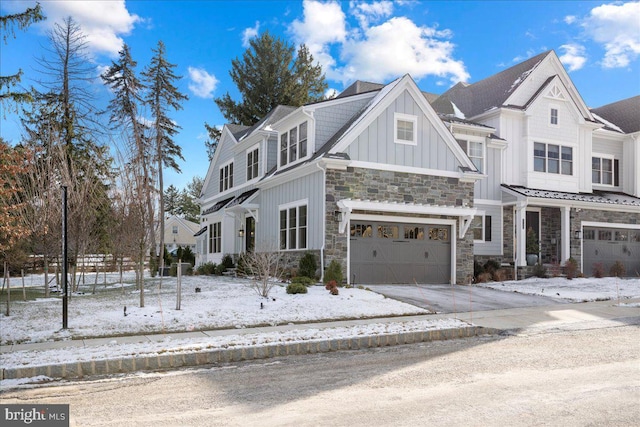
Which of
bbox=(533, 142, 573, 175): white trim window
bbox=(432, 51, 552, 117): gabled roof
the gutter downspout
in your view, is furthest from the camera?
bbox=(432, 51, 552, 117): gabled roof

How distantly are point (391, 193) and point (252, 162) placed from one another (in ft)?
26.6

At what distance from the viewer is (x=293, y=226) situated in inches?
764

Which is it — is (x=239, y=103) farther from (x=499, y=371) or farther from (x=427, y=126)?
(x=499, y=371)

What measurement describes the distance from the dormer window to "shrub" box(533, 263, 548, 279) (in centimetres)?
1058

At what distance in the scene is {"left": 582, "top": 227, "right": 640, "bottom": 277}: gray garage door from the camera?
78.6 ft

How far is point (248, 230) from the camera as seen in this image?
24.0 metres

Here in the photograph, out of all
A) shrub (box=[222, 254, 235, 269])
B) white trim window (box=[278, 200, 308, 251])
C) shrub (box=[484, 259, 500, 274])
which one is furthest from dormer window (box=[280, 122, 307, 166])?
shrub (box=[484, 259, 500, 274])

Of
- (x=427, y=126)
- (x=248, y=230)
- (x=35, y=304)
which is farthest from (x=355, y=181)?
(x=35, y=304)

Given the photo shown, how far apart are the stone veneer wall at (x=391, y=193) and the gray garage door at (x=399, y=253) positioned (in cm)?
51

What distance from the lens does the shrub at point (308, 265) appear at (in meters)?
17.4

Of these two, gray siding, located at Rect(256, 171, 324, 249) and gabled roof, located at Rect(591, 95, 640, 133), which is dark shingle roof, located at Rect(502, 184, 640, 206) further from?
gray siding, located at Rect(256, 171, 324, 249)

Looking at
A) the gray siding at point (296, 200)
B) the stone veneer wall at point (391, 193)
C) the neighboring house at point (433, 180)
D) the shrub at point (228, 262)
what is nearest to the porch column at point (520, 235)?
the neighboring house at point (433, 180)

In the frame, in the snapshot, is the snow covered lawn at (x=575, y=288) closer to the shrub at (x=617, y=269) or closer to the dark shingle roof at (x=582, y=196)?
the shrub at (x=617, y=269)

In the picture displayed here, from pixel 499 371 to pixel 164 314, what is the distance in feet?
22.0
